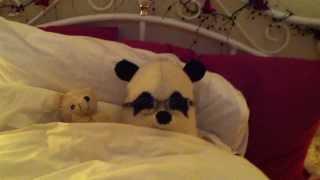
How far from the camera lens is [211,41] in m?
1.55

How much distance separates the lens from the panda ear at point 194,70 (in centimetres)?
111

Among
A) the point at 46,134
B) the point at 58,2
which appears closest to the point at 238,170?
the point at 46,134

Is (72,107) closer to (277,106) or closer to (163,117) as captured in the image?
(163,117)

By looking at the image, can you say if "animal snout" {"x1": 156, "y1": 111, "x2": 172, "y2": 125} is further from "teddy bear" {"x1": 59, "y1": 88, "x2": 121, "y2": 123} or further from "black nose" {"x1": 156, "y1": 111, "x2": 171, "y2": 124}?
"teddy bear" {"x1": 59, "y1": 88, "x2": 121, "y2": 123}

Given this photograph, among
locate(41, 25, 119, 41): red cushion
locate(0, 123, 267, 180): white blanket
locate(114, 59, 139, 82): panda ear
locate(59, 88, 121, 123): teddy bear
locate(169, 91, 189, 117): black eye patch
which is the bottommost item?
locate(0, 123, 267, 180): white blanket

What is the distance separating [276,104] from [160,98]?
0.43m

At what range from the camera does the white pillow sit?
3.74 feet

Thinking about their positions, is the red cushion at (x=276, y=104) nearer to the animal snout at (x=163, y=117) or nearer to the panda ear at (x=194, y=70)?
the panda ear at (x=194, y=70)

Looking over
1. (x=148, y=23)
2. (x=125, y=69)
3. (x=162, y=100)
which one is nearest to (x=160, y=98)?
(x=162, y=100)

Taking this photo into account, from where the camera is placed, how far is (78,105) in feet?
3.43

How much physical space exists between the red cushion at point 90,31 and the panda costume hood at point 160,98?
1.18ft

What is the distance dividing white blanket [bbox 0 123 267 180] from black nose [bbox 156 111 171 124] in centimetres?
3

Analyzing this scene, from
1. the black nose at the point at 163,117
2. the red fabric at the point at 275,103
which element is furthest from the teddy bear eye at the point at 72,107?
the red fabric at the point at 275,103

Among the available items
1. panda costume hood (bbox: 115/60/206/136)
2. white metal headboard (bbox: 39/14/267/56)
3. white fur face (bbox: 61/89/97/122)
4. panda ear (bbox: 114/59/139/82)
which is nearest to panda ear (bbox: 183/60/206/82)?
panda costume hood (bbox: 115/60/206/136)
